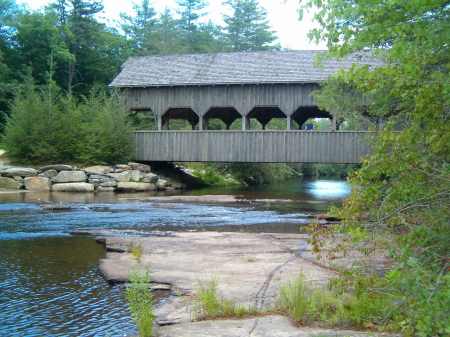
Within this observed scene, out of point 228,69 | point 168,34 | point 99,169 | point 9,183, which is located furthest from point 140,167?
point 168,34

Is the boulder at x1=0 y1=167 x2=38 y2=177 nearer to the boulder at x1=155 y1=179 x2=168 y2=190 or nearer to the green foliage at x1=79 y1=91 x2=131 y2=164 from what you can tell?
the green foliage at x1=79 y1=91 x2=131 y2=164

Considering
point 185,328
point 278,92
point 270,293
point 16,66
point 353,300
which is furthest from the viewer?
point 16,66

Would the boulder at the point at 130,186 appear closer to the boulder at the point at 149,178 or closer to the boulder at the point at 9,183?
the boulder at the point at 149,178

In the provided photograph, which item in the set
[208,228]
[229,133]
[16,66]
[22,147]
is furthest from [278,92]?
[16,66]

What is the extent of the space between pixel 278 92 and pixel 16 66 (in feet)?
72.1

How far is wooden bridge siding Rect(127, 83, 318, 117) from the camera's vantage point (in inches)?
826

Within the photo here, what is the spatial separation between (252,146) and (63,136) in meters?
9.61

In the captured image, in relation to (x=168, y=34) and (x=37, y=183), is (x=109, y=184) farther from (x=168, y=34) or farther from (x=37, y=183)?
(x=168, y=34)

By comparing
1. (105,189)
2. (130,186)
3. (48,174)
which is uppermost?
(48,174)

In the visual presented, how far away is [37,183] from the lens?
2130cm

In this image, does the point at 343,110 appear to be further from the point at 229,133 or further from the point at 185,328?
the point at 185,328

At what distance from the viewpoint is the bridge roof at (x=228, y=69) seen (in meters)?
20.9

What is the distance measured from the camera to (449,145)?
425 centimetres

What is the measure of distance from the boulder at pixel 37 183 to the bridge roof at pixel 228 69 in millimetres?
5849
